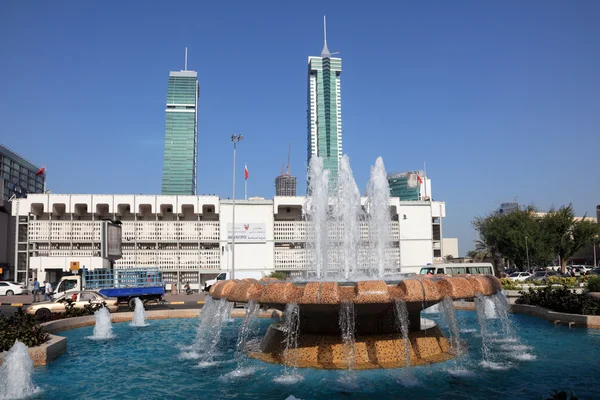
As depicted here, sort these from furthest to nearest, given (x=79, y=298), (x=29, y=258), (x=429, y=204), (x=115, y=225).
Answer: (x=429, y=204) < (x=29, y=258) < (x=115, y=225) < (x=79, y=298)

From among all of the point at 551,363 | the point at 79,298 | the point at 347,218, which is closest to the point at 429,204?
the point at 347,218

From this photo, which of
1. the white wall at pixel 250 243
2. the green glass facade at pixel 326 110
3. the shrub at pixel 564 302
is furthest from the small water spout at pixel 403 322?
the green glass facade at pixel 326 110

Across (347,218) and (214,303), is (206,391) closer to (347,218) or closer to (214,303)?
(214,303)

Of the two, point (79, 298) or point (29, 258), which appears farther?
point (29, 258)

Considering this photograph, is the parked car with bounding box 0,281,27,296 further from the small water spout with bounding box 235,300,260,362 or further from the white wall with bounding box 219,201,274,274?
the small water spout with bounding box 235,300,260,362

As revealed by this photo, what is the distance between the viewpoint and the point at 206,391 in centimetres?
810

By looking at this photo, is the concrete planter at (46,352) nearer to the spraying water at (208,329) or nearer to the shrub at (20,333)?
the shrub at (20,333)

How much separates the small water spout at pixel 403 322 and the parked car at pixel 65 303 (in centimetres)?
1292

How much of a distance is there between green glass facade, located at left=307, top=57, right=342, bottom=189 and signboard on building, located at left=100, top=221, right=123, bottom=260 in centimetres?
15043

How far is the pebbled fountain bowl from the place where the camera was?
8602 mm

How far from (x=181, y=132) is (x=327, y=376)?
168 metres

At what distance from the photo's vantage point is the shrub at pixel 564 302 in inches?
569

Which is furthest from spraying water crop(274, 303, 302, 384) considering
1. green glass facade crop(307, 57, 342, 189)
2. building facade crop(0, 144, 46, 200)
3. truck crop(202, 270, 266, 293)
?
green glass facade crop(307, 57, 342, 189)

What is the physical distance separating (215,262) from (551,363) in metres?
37.2
